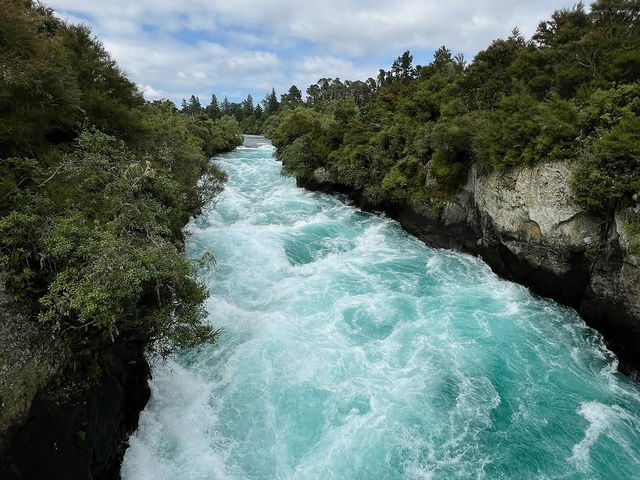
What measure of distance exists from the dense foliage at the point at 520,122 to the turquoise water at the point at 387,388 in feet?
16.2

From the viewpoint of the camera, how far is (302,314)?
1244 centimetres

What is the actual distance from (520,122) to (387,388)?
10.8 m

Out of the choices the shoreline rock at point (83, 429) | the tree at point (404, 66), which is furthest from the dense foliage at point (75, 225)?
the tree at point (404, 66)

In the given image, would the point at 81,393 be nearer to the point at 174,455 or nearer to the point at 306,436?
the point at 174,455

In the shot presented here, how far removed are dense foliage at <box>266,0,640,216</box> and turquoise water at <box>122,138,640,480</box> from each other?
16.2 feet

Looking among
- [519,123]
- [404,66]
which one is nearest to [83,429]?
[519,123]

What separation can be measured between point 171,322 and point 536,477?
798cm

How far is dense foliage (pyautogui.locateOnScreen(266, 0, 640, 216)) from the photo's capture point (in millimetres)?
10859

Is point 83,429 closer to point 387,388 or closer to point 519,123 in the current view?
point 387,388

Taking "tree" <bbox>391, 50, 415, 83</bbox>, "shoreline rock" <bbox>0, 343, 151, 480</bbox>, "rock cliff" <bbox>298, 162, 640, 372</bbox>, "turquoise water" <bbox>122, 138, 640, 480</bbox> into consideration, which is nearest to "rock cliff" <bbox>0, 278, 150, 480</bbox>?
"shoreline rock" <bbox>0, 343, 151, 480</bbox>

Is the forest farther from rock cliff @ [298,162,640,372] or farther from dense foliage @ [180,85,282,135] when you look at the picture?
dense foliage @ [180,85,282,135]

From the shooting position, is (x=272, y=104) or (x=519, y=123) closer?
(x=519, y=123)

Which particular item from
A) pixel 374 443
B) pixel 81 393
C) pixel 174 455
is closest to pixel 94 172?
pixel 81 393

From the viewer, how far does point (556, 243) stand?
480 inches
